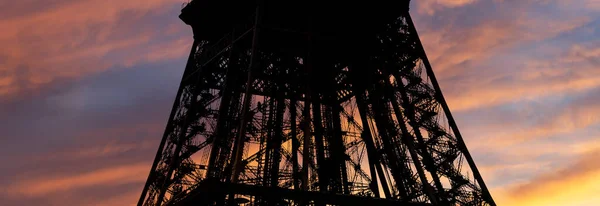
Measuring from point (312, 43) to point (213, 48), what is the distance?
316 inches

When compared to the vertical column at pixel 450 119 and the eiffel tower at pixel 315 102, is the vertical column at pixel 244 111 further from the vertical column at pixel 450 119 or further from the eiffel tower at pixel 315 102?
the vertical column at pixel 450 119

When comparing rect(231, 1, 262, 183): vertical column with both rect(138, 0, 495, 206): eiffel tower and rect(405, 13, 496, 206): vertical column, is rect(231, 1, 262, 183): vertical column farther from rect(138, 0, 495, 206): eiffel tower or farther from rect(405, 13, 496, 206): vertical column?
rect(405, 13, 496, 206): vertical column

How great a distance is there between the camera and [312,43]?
37719mm

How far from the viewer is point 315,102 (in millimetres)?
36500

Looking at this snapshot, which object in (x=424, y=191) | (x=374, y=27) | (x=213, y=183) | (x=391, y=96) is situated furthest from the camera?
(x=374, y=27)

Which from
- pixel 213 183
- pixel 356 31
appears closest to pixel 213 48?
pixel 356 31

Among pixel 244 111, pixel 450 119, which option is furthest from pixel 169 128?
pixel 450 119

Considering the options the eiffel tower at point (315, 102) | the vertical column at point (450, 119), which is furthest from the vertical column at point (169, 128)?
the vertical column at point (450, 119)

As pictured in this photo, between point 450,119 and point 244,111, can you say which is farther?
point 450,119

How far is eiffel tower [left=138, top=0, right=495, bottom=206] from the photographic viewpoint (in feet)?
118

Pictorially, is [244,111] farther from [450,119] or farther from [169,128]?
[450,119]

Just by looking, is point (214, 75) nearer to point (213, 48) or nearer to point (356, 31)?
point (213, 48)

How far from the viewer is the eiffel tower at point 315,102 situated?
36.0 metres

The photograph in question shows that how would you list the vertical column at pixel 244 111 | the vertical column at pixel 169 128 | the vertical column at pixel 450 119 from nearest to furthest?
the vertical column at pixel 244 111
the vertical column at pixel 450 119
the vertical column at pixel 169 128
